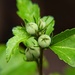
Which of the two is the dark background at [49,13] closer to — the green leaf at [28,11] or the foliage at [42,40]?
the green leaf at [28,11]

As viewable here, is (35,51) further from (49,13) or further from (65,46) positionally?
(49,13)

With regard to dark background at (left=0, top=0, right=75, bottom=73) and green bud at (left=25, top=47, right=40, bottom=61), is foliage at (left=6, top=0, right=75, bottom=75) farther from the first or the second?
dark background at (left=0, top=0, right=75, bottom=73)

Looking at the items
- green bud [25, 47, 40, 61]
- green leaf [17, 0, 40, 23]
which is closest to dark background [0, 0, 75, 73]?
green leaf [17, 0, 40, 23]

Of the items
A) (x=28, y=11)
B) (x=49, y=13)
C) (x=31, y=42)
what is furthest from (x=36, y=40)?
(x=49, y=13)

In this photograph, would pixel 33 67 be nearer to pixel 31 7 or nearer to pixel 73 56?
pixel 31 7

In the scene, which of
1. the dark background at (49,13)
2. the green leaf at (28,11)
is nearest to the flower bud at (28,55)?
the green leaf at (28,11)

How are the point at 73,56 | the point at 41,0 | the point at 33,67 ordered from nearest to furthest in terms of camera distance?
the point at 73,56
the point at 33,67
the point at 41,0

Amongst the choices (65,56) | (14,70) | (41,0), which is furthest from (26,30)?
(41,0)
